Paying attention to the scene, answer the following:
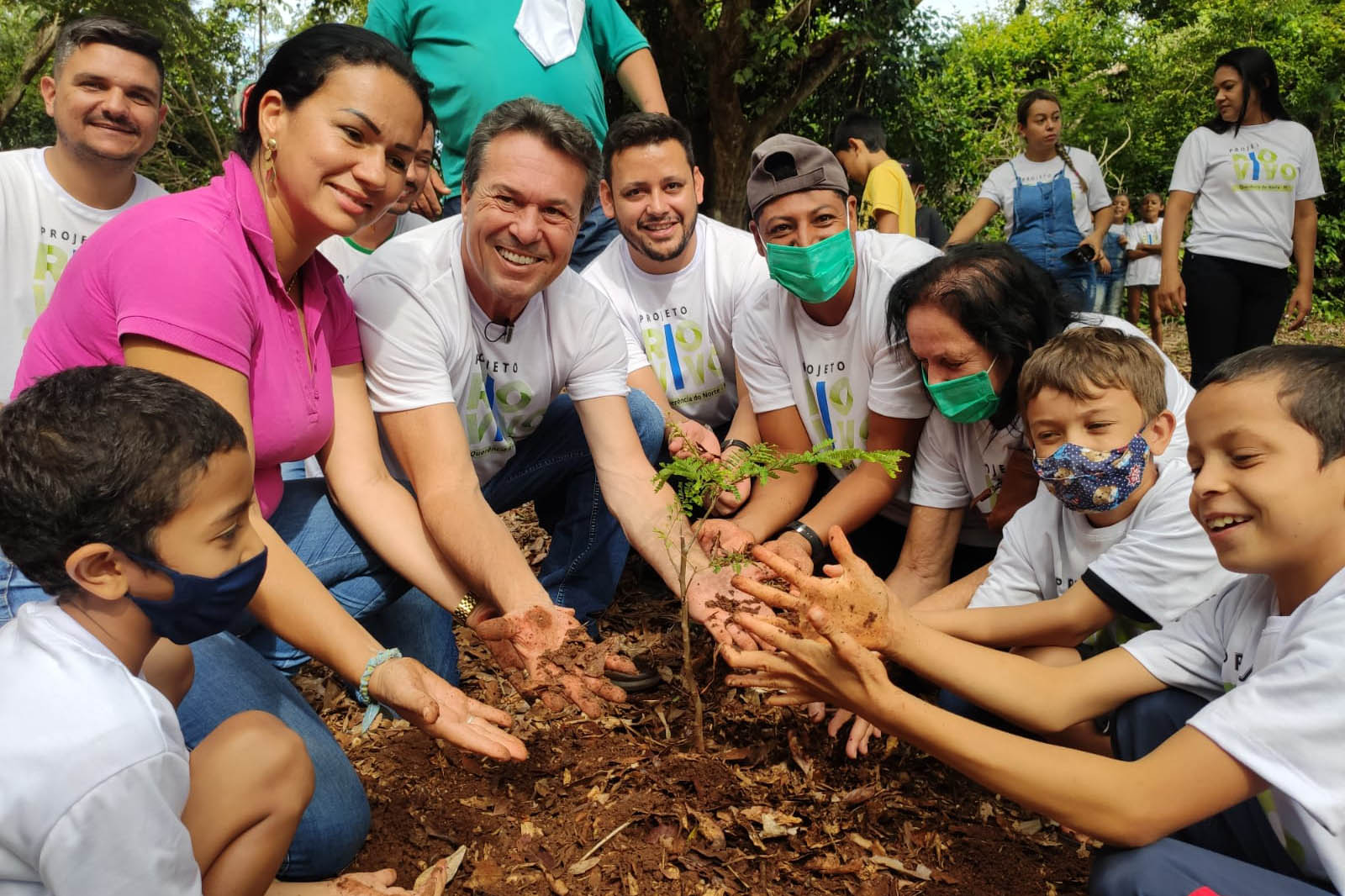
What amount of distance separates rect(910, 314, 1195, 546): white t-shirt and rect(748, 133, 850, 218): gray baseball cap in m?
1.05

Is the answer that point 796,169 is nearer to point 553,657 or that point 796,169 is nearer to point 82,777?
point 553,657

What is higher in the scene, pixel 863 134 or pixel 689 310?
pixel 863 134

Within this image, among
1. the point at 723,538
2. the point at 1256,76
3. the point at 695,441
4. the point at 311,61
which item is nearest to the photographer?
the point at 311,61

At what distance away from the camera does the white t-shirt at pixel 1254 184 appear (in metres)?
6.33

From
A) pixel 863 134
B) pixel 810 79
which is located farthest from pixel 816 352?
pixel 810 79

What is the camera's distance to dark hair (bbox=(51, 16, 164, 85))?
397 centimetres

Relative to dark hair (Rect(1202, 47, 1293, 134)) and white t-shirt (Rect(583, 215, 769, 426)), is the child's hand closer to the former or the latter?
white t-shirt (Rect(583, 215, 769, 426))

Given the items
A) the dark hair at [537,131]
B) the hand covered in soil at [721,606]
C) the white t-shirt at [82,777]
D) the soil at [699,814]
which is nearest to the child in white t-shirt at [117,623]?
the white t-shirt at [82,777]

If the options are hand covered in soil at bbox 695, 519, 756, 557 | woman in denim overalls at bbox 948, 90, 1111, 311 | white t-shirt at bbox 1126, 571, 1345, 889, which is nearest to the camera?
white t-shirt at bbox 1126, 571, 1345, 889

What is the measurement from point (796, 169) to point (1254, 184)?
4.33 meters

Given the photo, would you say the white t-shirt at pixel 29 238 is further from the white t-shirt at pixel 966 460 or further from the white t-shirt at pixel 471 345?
the white t-shirt at pixel 966 460

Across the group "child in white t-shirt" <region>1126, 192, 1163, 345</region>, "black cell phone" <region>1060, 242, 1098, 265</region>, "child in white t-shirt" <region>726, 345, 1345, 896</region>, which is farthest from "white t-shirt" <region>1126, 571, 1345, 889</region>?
"child in white t-shirt" <region>1126, 192, 1163, 345</region>

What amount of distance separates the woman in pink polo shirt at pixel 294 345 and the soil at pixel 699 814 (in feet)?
1.33

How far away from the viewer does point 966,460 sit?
3615 mm
